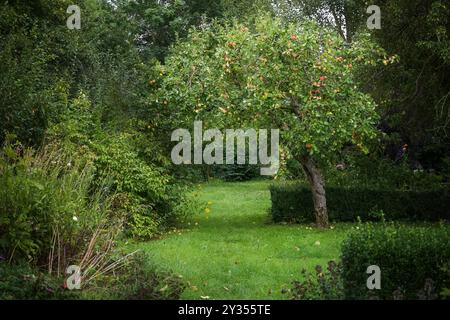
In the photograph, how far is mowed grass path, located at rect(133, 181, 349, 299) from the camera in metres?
7.70

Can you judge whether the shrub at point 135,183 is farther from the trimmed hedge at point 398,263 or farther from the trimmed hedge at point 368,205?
the trimmed hedge at point 398,263

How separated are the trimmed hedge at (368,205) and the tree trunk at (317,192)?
0.71 meters

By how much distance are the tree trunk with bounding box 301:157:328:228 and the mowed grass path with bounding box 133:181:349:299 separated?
40cm

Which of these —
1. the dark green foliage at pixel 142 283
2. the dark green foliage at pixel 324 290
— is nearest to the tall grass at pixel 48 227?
the dark green foliage at pixel 142 283

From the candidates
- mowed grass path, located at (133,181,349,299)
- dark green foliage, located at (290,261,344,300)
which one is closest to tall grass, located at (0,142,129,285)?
mowed grass path, located at (133,181,349,299)

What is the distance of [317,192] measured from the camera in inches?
516

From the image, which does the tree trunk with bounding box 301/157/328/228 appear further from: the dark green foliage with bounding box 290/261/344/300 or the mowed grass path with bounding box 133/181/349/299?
the dark green foliage with bounding box 290/261/344/300

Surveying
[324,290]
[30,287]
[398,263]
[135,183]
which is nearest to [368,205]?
[135,183]

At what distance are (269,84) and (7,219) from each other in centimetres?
689

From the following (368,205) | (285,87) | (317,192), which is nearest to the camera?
(285,87)

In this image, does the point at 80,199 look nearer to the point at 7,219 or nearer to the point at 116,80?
the point at 7,219

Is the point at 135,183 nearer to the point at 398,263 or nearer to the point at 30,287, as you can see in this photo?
the point at 30,287

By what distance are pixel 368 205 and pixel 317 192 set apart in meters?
1.66

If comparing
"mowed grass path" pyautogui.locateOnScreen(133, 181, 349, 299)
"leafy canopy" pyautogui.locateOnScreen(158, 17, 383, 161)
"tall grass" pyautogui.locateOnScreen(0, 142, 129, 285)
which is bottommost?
"mowed grass path" pyautogui.locateOnScreen(133, 181, 349, 299)
